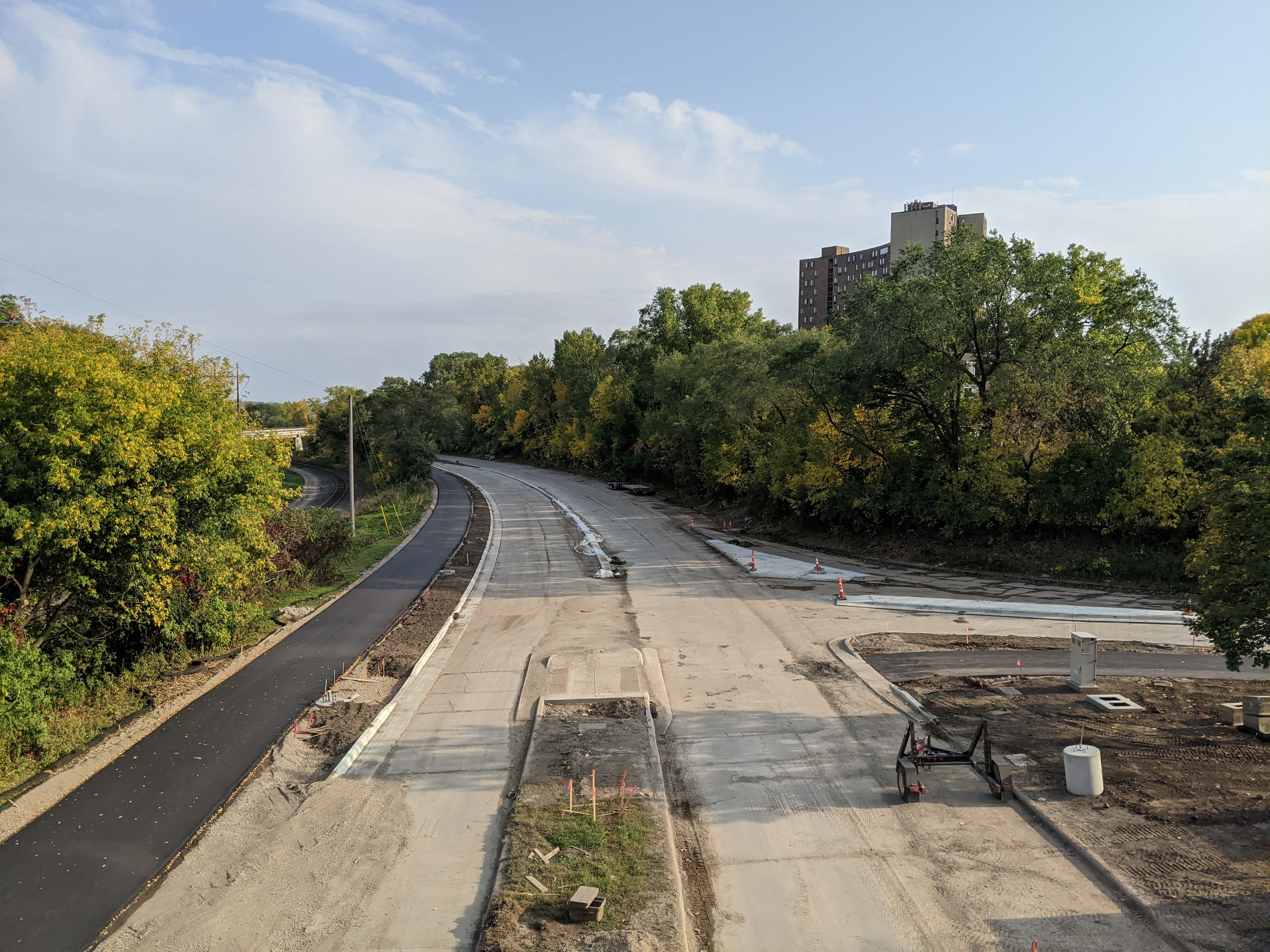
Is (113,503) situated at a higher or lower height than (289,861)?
higher

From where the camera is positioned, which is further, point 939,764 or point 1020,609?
point 1020,609

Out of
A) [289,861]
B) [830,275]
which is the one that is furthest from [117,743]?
[830,275]

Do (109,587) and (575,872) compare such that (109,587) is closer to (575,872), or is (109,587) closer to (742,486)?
(575,872)

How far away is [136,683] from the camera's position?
17.3 m

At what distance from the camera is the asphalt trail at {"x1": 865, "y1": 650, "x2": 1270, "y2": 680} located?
17.6 m

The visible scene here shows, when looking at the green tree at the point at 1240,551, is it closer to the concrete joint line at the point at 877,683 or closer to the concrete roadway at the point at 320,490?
the concrete joint line at the point at 877,683

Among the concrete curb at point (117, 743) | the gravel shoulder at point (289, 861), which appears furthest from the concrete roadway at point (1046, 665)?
the concrete curb at point (117, 743)

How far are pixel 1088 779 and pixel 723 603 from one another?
1429cm

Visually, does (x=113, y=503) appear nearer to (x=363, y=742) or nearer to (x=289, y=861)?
(x=363, y=742)

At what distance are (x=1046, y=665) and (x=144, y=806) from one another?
1844 centimetres

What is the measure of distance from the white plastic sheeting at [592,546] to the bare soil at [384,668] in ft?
17.1

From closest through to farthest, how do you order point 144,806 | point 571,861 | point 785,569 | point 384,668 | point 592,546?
point 571,861 < point 144,806 < point 384,668 < point 785,569 < point 592,546

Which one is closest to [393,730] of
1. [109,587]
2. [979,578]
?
[109,587]

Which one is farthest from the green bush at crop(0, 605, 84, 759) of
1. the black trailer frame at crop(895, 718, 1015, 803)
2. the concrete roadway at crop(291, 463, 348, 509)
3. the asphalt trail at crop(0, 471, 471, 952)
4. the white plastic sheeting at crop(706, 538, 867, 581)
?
the concrete roadway at crop(291, 463, 348, 509)
